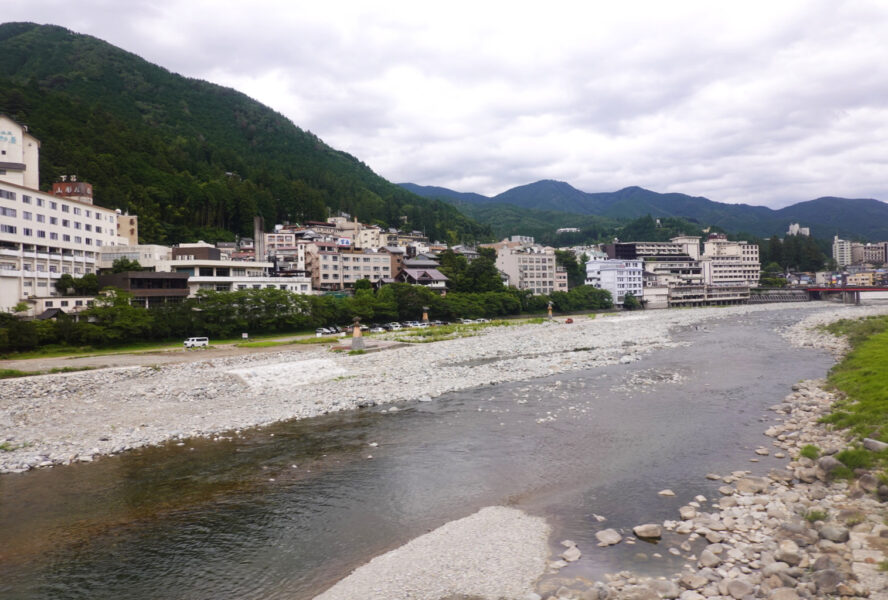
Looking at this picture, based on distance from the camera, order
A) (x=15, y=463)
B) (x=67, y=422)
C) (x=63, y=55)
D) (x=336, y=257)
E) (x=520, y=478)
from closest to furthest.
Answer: (x=520, y=478) → (x=15, y=463) → (x=67, y=422) → (x=336, y=257) → (x=63, y=55)

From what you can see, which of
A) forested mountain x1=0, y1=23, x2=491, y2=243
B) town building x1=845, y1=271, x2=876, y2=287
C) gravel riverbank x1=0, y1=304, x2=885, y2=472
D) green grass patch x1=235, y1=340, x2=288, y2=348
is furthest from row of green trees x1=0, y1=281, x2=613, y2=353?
town building x1=845, y1=271, x2=876, y2=287

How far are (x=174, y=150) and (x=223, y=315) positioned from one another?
64.4 metres

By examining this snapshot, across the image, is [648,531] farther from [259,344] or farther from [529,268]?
[529,268]

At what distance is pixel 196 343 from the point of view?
117ft

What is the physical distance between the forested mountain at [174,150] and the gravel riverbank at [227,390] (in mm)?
44696

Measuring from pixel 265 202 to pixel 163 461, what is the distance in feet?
254

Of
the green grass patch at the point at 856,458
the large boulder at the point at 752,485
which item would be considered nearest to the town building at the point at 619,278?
the green grass patch at the point at 856,458

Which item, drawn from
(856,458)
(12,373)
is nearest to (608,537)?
(856,458)

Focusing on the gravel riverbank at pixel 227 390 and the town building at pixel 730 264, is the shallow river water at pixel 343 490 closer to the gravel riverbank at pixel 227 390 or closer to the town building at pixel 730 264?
the gravel riverbank at pixel 227 390

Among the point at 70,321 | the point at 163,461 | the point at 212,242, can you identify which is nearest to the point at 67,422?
the point at 163,461

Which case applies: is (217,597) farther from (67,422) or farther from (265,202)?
(265,202)

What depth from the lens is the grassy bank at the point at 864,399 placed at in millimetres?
10055

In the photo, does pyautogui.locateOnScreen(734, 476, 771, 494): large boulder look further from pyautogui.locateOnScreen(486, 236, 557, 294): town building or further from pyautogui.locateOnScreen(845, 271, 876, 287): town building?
pyautogui.locateOnScreen(845, 271, 876, 287): town building

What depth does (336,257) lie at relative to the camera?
6519 centimetres
